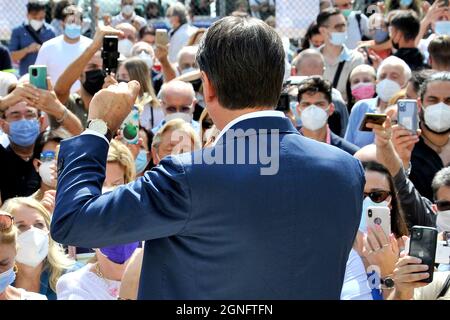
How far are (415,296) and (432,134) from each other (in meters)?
2.24

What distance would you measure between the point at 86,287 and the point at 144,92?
4.06 meters

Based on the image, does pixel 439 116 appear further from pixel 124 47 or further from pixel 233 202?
pixel 124 47

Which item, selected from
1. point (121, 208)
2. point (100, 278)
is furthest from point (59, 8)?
point (121, 208)

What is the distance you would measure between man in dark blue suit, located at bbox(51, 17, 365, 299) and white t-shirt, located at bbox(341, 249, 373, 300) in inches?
59.1

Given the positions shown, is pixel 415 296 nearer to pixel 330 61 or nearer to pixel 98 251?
pixel 98 251

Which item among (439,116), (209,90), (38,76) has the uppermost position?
(209,90)

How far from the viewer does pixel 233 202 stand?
2.49m

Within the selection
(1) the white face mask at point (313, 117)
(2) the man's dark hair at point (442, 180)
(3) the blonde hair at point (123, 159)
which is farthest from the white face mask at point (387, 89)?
(3) the blonde hair at point (123, 159)

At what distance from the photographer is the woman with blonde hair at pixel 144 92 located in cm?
786

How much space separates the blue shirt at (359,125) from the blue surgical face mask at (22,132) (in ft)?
7.43

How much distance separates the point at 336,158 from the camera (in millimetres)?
2623

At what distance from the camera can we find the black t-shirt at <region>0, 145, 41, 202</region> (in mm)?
6254

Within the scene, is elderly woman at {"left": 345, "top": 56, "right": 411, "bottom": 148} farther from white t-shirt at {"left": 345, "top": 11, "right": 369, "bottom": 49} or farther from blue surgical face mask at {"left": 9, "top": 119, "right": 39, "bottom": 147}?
white t-shirt at {"left": 345, "top": 11, "right": 369, "bottom": 49}
